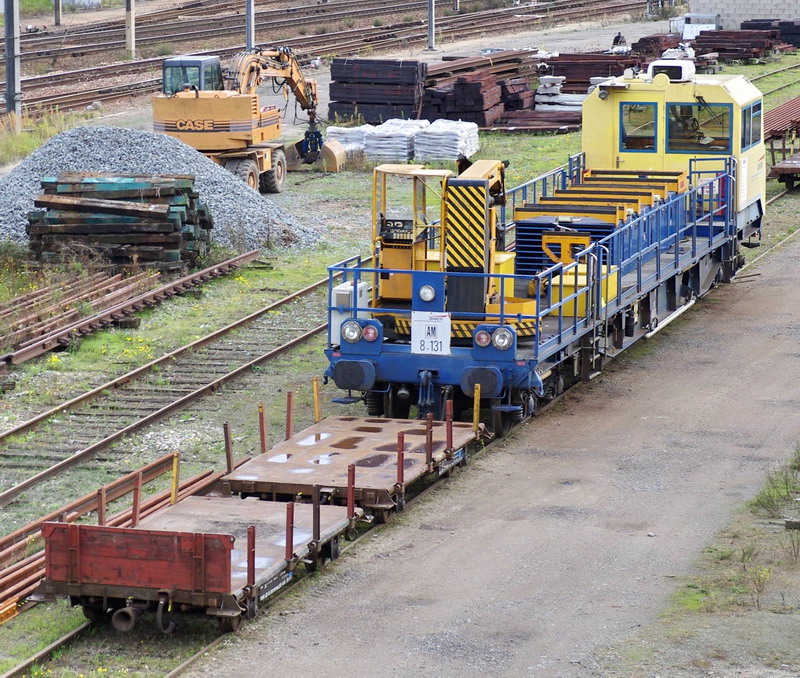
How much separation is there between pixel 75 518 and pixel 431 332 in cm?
383

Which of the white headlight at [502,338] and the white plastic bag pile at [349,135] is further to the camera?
the white plastic bag pile at [349,135]

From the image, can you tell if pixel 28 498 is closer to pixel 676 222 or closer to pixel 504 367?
pixel 504 367

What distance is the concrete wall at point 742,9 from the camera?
5694 cm

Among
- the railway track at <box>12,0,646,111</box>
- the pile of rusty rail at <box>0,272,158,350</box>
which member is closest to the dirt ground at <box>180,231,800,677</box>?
the pile of rusty rail at <box>0,272,158,350</box>

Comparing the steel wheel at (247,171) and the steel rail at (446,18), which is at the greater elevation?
the steel rail at (446,18)

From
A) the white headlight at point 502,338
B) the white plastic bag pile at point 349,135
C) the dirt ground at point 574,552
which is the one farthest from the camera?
the white plastic bag pile at point 349,135

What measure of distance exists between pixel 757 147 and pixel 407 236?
805cm

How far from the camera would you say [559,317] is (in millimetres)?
14062

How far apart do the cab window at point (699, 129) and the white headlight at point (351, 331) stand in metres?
7.09

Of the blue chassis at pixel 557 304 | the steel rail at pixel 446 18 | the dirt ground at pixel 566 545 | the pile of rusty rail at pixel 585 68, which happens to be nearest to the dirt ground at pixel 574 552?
the dirt ground at pixel 566 545

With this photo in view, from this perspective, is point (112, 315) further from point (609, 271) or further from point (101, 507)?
point (101, 507)

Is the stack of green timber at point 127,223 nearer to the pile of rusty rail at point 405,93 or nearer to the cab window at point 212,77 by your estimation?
the cab window at point 212,77

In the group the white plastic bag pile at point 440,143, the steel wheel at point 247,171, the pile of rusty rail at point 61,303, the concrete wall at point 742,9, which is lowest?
the pile of rusty rail at point 61,303

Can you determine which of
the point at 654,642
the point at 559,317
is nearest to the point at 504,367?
the point at 559,317
